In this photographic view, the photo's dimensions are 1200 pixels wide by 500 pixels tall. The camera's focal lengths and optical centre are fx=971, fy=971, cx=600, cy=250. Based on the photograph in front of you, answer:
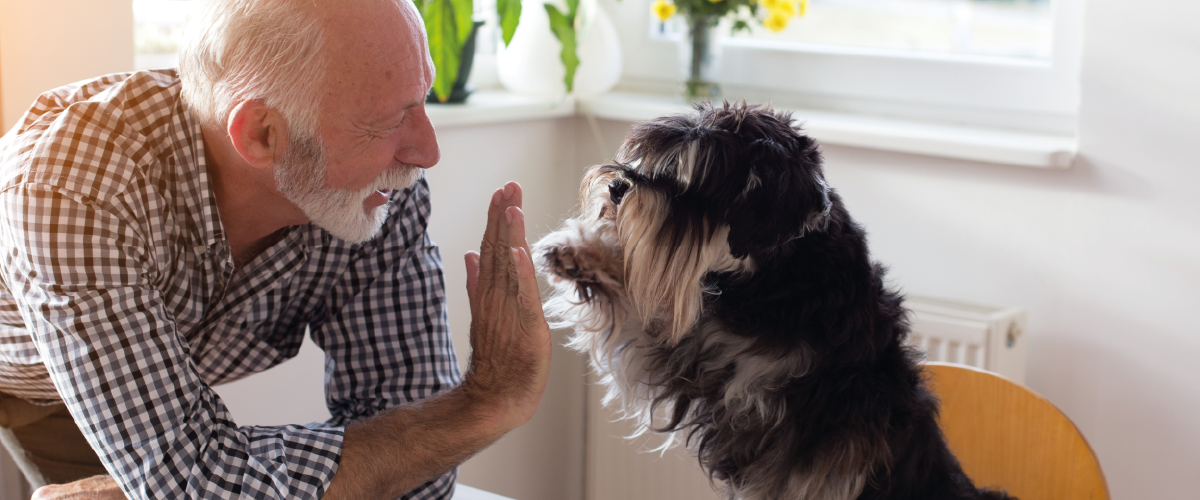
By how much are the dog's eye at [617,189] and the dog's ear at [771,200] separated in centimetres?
11

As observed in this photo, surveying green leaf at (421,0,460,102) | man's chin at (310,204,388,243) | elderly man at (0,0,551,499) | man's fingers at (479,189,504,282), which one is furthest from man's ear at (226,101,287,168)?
green leaf at (421,0,460,102)

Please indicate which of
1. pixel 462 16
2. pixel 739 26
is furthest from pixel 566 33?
pixel 739 26

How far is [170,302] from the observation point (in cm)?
133

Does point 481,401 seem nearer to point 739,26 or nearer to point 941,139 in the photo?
point 941,139

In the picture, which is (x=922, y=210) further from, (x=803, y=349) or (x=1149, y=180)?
(x=803, y=349)

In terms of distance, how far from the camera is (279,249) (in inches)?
56.4

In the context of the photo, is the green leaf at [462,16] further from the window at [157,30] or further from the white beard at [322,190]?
the white beard at [322,190]

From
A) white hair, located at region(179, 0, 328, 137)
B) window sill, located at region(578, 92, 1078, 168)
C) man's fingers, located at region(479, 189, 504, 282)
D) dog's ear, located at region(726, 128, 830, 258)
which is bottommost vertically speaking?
man's fingers, located at region(479, 189, 504, 282)

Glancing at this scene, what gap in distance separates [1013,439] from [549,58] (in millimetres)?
1466

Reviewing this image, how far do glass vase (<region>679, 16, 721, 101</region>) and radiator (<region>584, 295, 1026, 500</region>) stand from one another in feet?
2.47

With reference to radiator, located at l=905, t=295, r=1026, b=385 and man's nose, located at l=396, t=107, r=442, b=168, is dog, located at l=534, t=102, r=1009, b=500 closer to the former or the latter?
man's nose, located at l=396, t=107, r=442, b=168

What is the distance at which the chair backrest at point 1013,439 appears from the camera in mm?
1406

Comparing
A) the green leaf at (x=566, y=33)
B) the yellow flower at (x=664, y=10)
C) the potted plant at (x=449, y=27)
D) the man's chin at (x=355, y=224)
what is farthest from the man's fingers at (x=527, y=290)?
the yellow flower at (x=664, y=10)

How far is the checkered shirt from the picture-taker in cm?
109
